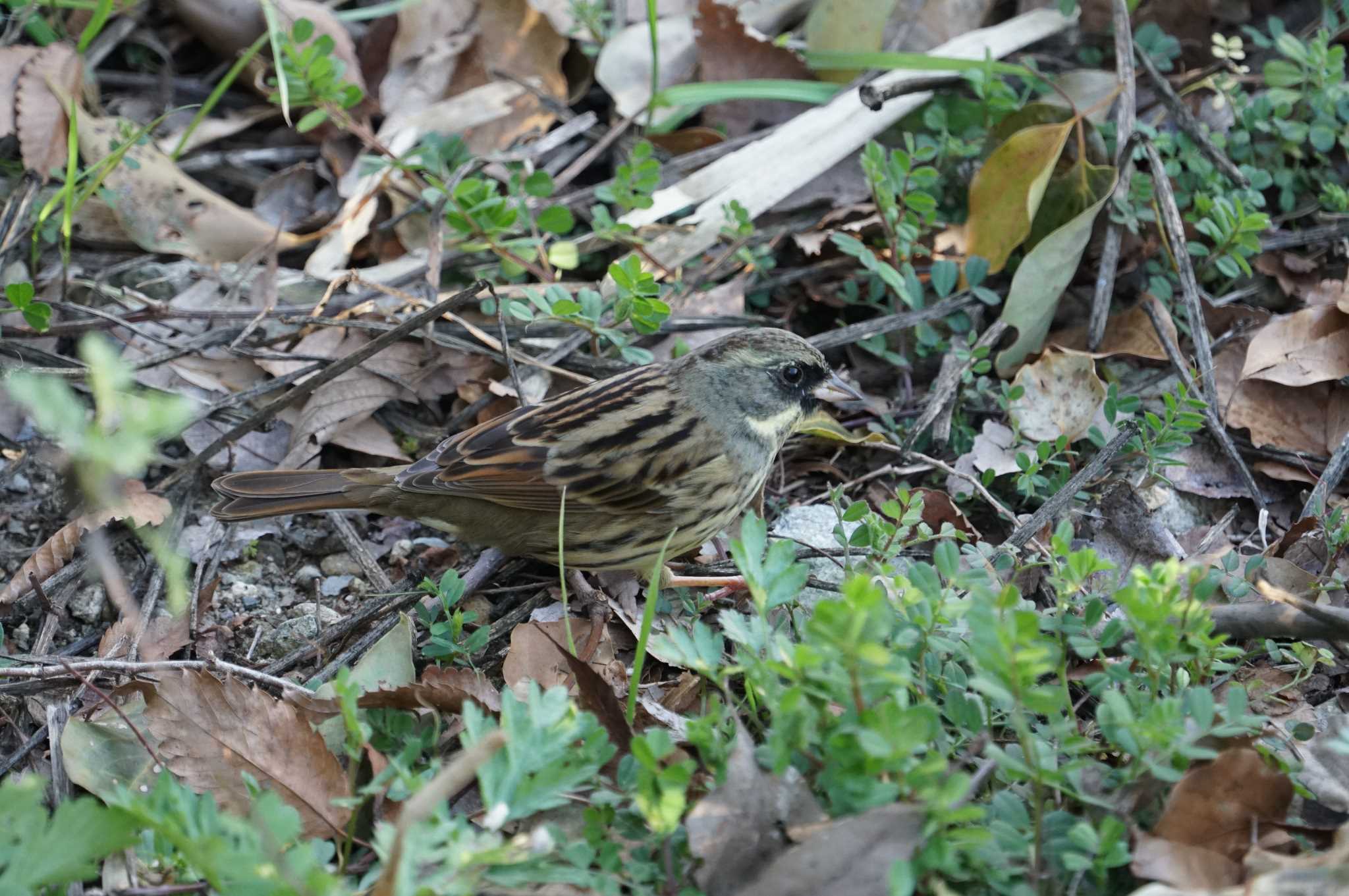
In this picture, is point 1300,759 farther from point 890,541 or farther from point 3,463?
point 3,463

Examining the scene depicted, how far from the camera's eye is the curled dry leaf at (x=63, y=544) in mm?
3977

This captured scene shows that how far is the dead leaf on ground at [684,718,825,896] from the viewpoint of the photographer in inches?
101

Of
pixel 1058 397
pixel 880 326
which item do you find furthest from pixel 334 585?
pixel 1058 397

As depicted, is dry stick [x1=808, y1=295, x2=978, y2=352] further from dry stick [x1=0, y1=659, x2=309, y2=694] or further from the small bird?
dry stick [x1=0, y1=659, x2=309, y2=694]

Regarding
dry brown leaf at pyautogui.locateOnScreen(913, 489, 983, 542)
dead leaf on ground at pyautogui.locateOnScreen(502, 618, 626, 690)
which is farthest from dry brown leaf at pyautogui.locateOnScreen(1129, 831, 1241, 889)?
dry brown leaf at pyautogui.locateOnScreen(913, 489, 983, 542)

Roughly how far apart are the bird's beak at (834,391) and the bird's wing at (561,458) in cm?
56

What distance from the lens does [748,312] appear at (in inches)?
202

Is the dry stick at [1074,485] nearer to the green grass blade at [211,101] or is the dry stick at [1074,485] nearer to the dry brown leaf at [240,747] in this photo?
the dry brown leaf at [240,747]

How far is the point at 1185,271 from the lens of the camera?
463cm

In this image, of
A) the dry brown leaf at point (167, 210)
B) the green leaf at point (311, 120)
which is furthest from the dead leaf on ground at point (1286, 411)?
the dry brown leaf at point (167, 210)

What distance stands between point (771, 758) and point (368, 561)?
7.00 ft

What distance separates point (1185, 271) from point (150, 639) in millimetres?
3840

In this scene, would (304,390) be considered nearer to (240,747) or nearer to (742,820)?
(240,747)

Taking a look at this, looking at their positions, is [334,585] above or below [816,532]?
below
